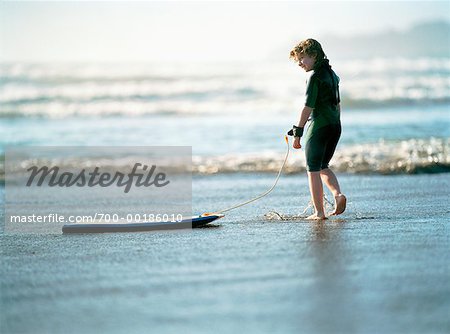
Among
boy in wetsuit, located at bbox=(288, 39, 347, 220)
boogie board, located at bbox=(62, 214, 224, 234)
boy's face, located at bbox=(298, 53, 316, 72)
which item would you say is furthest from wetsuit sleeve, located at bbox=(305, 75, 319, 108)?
boogie board, located at bbox=(62, 214, 224, 234)

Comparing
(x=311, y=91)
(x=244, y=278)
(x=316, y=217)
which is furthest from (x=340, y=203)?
(x=244, y=278)

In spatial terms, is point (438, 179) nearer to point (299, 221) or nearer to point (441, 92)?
point (299, 221)

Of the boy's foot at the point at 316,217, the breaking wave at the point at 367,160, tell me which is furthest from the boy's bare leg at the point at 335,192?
the breaking wave at the point at 367,160

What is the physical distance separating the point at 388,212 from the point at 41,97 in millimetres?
A: 22246

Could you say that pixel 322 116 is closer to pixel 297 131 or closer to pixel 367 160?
A: pixel 297 131

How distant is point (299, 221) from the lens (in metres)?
7.11

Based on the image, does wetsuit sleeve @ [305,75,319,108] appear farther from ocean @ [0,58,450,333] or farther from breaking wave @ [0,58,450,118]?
breaking wave @ [0,58,450,118]

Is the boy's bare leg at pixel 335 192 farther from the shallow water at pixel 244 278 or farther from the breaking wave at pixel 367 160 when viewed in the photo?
the breaking wave at pixel 367 160

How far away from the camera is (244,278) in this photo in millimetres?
5000

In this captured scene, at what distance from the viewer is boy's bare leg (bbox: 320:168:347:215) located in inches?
281

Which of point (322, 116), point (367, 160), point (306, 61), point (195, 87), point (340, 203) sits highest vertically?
point (195, 87)

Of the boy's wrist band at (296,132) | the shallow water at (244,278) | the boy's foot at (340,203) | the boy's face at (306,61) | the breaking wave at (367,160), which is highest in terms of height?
the boy's face at (306,61)

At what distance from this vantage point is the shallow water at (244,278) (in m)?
4.21

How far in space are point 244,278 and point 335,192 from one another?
2391 millimetres
